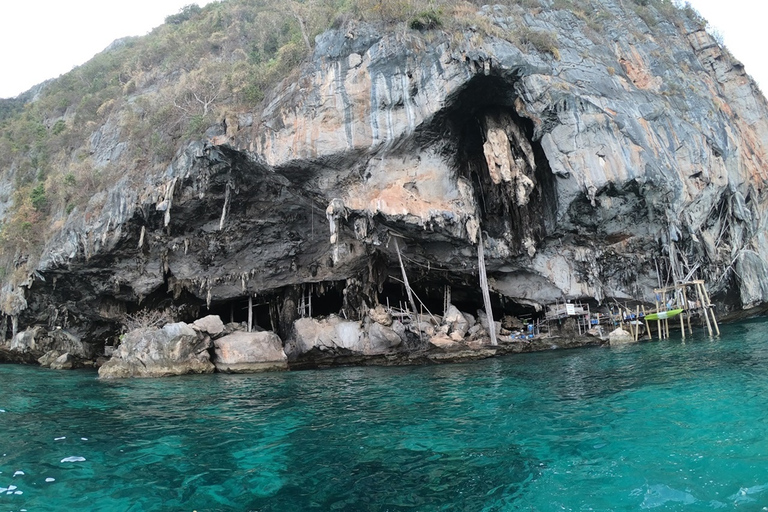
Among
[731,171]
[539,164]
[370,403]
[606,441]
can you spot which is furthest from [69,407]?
[731,171]

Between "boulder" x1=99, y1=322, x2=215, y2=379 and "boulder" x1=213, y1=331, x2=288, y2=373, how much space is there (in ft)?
1.94

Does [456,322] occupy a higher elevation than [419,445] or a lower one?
higher

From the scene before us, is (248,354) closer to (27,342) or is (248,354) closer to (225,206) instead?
(225,206)

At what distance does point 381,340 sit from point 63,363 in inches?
595

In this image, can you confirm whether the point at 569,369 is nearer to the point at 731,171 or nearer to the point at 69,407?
the point at 69,407

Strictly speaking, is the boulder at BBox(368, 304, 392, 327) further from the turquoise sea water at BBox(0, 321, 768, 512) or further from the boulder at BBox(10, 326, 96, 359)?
the boulder at BBox(10, 326, 96, 359)

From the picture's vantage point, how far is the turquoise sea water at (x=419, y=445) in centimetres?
514

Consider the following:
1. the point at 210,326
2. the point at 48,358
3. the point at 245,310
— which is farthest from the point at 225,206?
the point at 48,358

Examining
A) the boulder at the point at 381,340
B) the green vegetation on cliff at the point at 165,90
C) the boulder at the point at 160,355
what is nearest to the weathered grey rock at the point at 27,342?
the green vegetation on cliff at the point at 165,90

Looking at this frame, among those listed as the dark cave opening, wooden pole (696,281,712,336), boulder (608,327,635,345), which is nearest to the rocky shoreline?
boulder (608,327,635,345)

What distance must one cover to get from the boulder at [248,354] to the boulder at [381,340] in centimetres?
357

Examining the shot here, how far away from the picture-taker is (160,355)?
58.3 feet

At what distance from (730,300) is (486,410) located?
2192 centimetres

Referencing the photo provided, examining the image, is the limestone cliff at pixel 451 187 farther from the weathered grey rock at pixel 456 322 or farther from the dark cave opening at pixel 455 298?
the weathered grey rock at pixel 456 322
